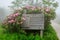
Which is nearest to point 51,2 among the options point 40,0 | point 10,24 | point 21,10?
point 40,0

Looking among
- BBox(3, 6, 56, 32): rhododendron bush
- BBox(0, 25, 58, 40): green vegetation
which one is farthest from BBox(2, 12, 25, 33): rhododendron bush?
BBox(0, 25, 58, 40): green vegetation

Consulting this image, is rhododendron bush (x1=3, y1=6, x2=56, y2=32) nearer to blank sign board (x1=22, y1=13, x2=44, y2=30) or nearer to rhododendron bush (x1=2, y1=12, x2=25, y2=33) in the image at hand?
rhododendron bush (x1=2, y1=12, x2=25, y2=33)

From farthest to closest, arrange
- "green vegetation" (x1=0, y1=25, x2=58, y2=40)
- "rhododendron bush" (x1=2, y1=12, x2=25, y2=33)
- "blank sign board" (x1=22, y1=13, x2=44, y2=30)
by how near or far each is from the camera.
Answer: "blank sign board" (x1=22, y1=13, x2=44, y2=30), "rhododendron bush" (x1=2, y1=12, x2=25, y2=33), "green vegetation" (x1=0, y1=25, x2=58, y2=40)

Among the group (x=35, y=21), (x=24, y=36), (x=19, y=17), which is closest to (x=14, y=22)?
(x=19, y=17)

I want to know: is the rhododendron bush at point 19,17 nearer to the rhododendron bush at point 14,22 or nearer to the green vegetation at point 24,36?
the rhododendron bush at point 14,22

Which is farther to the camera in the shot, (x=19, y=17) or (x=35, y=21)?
(x=35, y=21)

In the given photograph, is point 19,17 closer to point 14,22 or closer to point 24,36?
point 14,22

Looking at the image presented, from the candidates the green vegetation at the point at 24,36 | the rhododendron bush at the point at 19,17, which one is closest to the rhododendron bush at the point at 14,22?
the rhododendron bush at the point at 19,17

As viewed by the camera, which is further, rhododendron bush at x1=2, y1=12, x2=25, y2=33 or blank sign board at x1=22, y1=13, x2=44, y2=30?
blank sign board at x1=22, y1=13, x2=44, y2=30

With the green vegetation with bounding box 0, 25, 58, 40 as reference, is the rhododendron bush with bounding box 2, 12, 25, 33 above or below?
above

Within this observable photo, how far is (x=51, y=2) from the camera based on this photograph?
6.17 m

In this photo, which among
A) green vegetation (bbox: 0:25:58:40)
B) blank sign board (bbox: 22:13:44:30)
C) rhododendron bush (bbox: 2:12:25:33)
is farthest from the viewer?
blank sign board (bbox: 22:13:44:30)

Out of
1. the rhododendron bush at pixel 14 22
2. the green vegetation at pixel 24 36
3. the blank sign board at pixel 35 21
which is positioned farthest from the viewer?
the blank sign board at pixel 35 21

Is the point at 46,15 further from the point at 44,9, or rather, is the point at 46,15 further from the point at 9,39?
the point at 9,39
